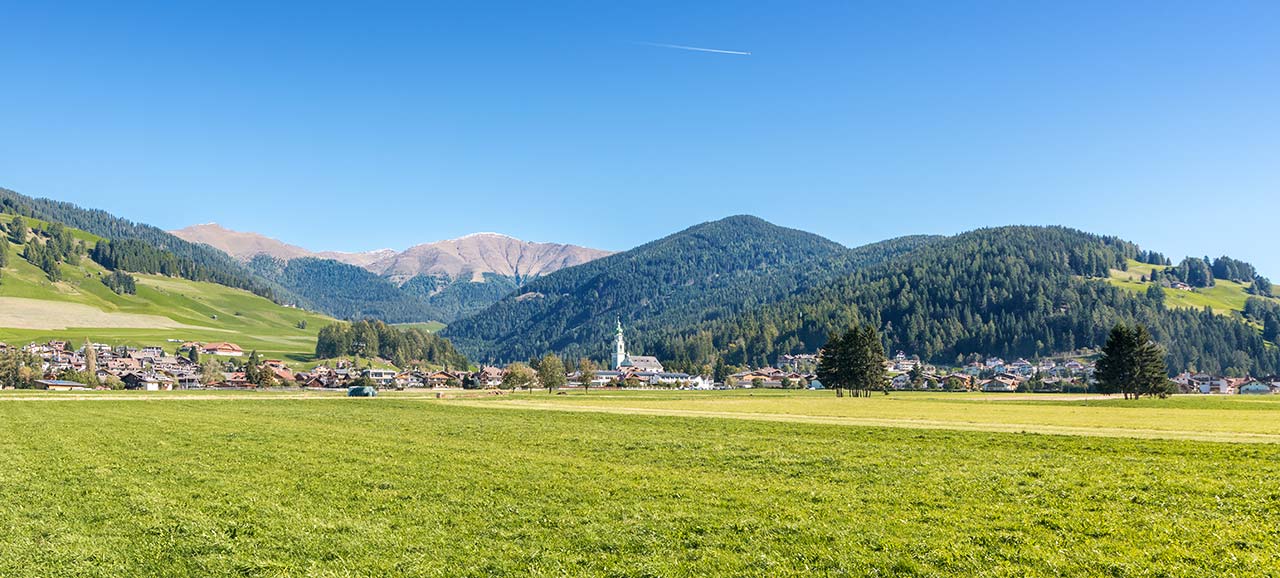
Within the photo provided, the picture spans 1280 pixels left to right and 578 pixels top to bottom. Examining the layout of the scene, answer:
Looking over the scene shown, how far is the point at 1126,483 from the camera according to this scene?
25.4 metres

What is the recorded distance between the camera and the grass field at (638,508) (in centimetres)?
1673

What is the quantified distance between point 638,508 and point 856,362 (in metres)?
117

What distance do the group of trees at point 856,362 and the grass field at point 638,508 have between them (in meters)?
93.3

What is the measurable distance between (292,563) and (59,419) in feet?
176

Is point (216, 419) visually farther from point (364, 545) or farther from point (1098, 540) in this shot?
point (1098, 540)

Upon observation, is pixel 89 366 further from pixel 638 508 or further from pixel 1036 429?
pixel 638 508

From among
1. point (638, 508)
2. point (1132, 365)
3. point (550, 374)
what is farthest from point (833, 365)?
point (638, 508)

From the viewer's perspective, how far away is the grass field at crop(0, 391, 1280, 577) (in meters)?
16.7

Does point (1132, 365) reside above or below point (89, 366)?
above

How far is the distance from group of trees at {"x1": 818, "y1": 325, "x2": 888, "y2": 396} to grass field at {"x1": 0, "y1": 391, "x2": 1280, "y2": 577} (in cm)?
9327

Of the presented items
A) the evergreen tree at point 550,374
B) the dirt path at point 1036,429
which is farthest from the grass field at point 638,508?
the evergreen tree at point 550,374

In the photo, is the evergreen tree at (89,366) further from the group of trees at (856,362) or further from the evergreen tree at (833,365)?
the group of trees at (856,362)

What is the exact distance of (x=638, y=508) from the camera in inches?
872

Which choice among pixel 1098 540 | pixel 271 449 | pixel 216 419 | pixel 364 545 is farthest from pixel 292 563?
pixel 216 419
